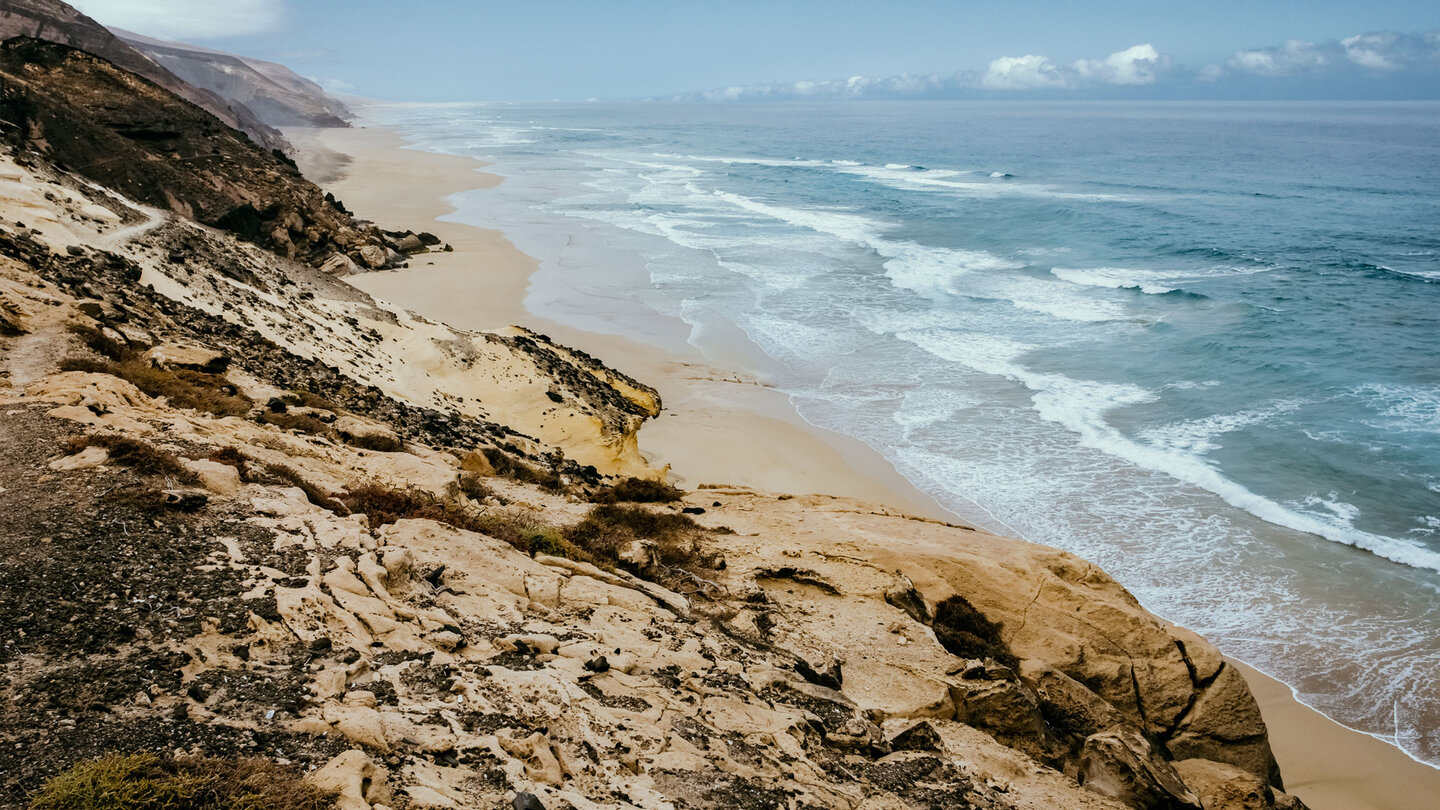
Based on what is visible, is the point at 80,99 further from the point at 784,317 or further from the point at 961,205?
the point at 961,205

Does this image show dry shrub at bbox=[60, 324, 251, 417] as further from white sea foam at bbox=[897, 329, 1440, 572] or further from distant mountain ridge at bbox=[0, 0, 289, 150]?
distant mountain ridge at bbox=[0, 0, 289, 150]

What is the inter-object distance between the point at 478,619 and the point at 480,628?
15cm

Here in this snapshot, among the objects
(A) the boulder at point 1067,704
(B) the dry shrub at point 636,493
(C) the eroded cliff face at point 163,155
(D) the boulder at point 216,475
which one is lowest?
(A) the boulder at point 1067,704

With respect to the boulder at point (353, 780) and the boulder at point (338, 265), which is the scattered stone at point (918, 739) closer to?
the boulder at point (353, 780)

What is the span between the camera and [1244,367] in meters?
22.9

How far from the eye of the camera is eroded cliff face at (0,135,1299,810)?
4.89 meters

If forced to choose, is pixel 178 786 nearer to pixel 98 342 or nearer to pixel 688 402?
pixel 98 342

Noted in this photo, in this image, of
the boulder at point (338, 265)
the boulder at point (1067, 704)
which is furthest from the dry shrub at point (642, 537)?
the boulder at point (338, 265)

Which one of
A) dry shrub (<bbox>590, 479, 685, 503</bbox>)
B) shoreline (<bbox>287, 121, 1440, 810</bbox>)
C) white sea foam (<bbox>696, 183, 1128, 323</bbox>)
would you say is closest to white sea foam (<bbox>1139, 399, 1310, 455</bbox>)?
shoreline (<bbox>287, 121, 1440, 810</bbox>)

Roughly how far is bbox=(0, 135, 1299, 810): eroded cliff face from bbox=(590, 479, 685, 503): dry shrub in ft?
1.48

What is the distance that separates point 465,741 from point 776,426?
13.8 metres

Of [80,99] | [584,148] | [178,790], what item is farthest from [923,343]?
[584,148]

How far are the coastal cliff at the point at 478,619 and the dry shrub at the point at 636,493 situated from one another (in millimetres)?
46

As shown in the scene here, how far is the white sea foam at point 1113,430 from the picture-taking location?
1405 cm
